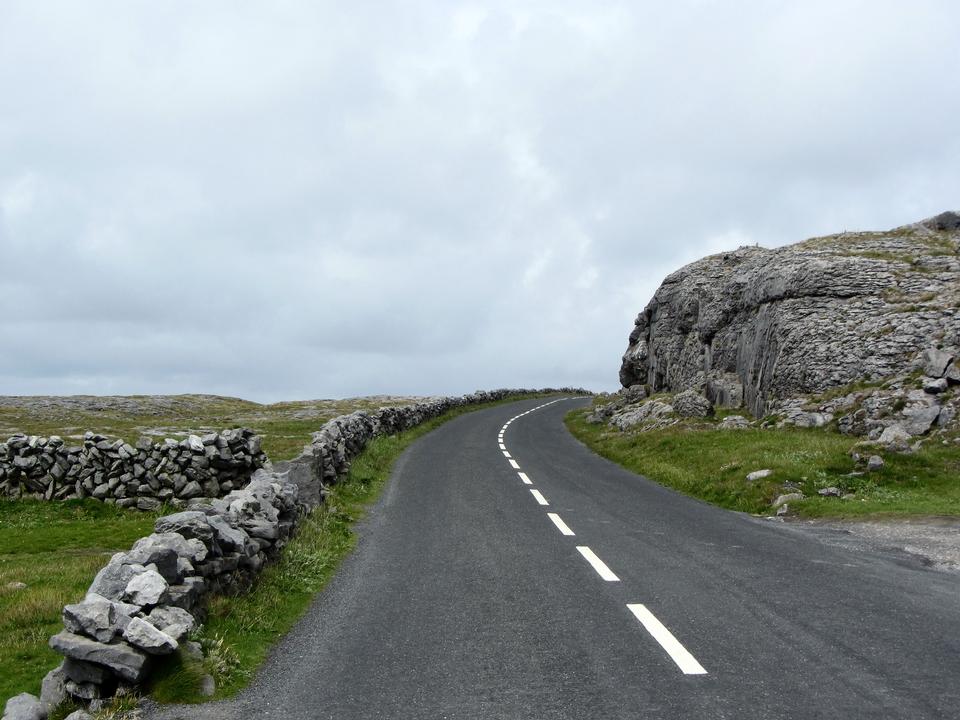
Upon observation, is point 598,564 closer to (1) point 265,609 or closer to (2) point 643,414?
(1) point 265,609

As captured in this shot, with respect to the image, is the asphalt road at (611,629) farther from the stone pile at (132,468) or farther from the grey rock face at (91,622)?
the stone pile at (132,468)

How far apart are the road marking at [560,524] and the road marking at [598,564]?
1.33 metres

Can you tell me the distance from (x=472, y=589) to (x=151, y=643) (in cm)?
423

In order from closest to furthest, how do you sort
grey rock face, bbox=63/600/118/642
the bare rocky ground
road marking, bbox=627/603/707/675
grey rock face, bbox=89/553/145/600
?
grey rock face, bbox=63/600/118/642 < road marking, bbox=627/603/707/675 < grey rock face, bbox=89/553/145/600 < the bare rocky ground

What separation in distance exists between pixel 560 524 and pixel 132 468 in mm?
10414

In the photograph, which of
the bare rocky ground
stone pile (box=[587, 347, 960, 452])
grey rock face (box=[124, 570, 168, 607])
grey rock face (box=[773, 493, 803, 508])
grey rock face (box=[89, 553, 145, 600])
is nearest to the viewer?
grey rock face (box=[124, 570, 168, 607])

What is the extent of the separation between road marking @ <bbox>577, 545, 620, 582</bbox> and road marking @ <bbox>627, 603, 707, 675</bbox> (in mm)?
1347

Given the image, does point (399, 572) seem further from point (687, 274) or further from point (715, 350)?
point (687, 274)

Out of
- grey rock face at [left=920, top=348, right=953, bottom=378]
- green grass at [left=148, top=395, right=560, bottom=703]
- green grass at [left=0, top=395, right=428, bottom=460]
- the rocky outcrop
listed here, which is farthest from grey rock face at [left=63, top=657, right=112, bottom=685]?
grey rock face at [left=920, top=348, right=953, bottom=378]

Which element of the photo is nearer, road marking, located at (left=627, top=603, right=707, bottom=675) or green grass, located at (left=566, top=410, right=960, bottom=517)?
road marking, located at (left=627, top=603, right=707, bottom=675)

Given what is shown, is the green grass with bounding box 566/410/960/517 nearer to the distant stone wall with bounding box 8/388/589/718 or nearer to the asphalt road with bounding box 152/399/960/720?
the asphalt road with bounding box 152/399/960/720

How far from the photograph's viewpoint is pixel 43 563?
11633 millimetres

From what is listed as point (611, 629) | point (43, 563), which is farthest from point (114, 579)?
point (43, 563)

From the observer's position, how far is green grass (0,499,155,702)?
700 centimetres
